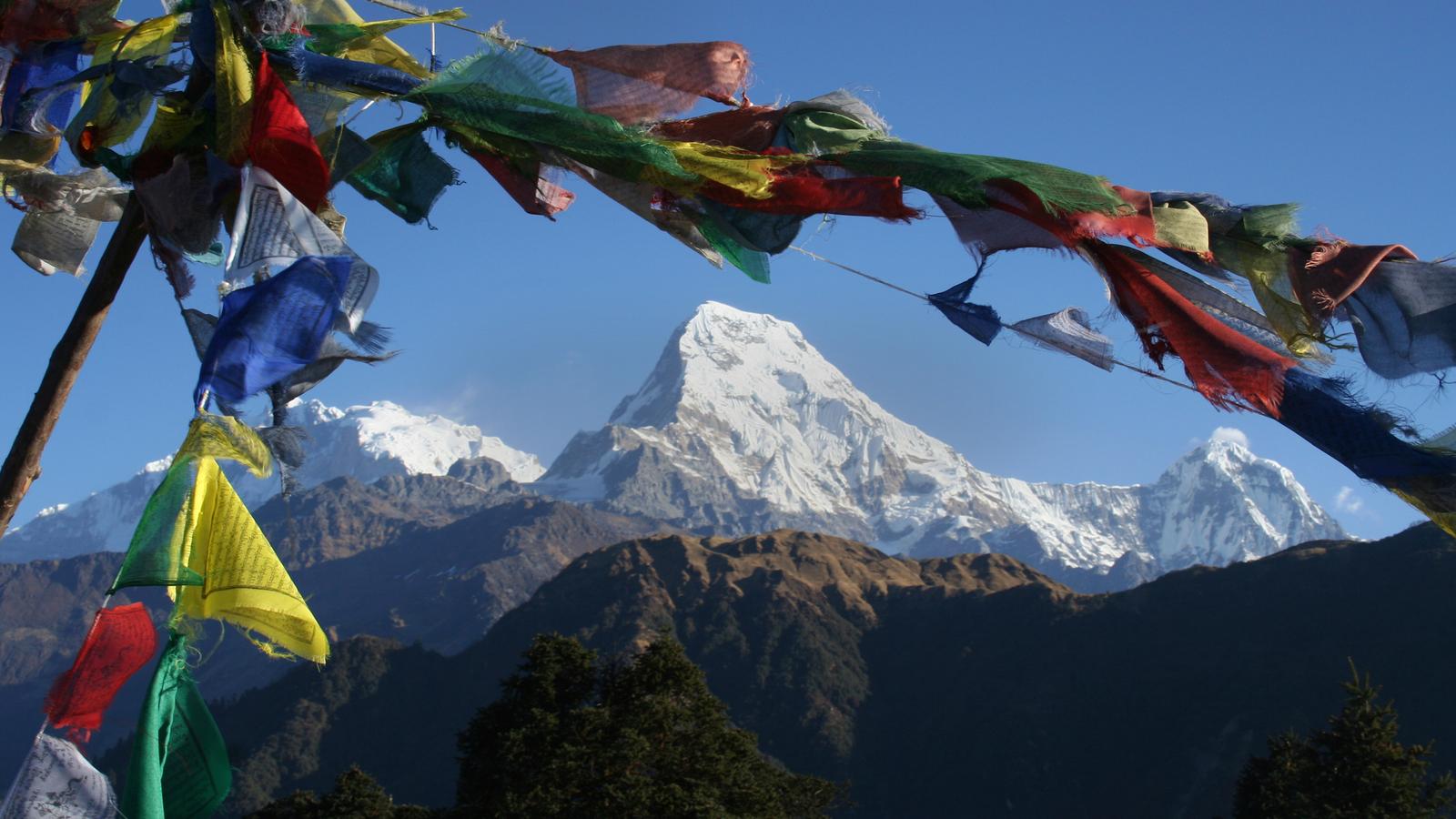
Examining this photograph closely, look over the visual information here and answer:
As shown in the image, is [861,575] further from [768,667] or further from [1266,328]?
[1266,328]

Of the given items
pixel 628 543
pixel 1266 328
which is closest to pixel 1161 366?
pixel 1266 328

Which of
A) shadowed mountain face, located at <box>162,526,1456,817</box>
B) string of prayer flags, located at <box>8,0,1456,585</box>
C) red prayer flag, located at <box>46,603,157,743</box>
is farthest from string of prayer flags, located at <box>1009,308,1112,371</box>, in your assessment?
shadowed mountain face, located at <box>162,526,1456,817</box>

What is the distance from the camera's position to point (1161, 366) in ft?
10.2

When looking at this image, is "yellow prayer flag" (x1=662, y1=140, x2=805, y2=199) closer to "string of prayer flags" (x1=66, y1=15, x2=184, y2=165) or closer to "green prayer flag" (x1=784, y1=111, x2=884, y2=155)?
"green prayer flag" (x1=784, y1=111, x2=884, y2=155)

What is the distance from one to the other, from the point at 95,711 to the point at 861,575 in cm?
16226

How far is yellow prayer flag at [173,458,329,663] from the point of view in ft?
9.27

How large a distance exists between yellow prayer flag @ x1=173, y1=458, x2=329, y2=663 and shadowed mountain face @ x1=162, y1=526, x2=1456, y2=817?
336ft

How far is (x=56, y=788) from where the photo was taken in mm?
2967

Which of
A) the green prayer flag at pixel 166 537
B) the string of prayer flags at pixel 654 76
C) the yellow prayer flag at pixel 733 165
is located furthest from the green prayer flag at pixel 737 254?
the green prayer flag at pixel 166 537

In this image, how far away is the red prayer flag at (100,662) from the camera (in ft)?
9.93

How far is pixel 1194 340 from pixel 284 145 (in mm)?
1984

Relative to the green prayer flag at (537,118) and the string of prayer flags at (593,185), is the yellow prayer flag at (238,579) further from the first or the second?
the green prayer flag at (537,118)

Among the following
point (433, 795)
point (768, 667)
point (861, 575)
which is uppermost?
point (861, 575)

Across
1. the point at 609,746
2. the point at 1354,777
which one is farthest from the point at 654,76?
the point at 1354,777
